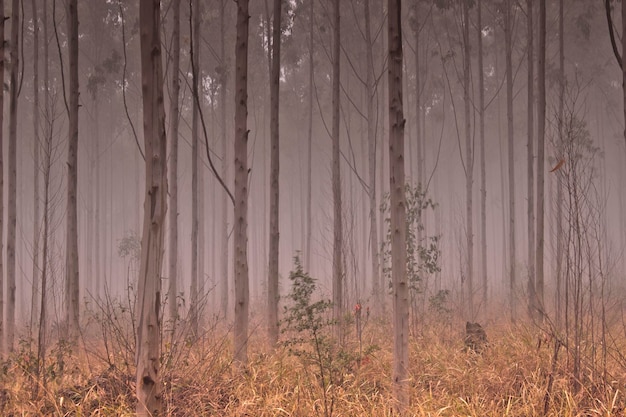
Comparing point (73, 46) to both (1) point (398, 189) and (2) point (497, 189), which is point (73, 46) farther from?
(2) point (497, 189)

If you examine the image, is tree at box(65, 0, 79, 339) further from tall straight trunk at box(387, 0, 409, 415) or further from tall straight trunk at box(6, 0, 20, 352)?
tall straight trunk at box(387, 0, 409, 415)

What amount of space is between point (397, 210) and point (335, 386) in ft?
5.57

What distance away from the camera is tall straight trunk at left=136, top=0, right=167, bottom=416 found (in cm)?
366

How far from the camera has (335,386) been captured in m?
4.76

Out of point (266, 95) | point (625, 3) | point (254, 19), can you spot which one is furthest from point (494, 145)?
point (625, 3)

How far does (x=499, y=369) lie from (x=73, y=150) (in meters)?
5.74

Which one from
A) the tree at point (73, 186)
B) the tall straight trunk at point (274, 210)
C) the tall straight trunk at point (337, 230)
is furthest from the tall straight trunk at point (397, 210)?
the tree at point (73, 186)

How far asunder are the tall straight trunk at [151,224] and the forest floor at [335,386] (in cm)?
52

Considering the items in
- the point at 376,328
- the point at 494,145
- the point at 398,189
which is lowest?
the point at 376,328

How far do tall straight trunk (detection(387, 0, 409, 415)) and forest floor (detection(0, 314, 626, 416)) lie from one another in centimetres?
37

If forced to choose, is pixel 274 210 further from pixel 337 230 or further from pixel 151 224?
pixel 151 224

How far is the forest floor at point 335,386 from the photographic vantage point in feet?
14.0

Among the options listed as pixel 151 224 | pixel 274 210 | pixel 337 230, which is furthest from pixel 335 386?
pixel 337 230

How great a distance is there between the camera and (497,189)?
4309cm
